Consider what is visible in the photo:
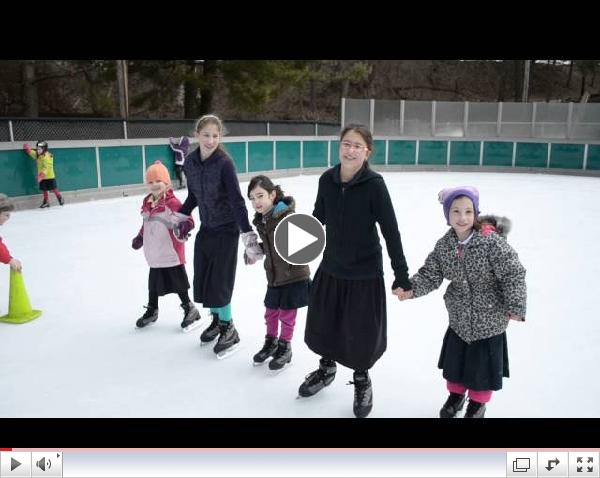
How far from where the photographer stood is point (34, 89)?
16172 millimetres

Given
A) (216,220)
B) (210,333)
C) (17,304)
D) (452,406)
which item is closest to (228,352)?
(210,333)

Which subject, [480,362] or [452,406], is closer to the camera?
[480,362]

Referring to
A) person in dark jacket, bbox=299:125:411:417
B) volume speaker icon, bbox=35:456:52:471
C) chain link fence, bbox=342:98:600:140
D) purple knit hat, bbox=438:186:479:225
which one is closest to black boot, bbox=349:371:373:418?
person in dark jacket, bbox=299:125:411:417

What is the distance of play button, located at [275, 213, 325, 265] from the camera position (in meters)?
2.23

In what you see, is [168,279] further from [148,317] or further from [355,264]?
[355,264]


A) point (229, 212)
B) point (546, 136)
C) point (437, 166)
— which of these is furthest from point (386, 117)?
point (229, 212)

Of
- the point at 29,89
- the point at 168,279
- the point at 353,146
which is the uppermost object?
the point at 29,89

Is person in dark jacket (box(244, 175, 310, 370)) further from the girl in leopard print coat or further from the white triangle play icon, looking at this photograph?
the girl in leopard print coat

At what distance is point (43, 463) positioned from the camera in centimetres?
154

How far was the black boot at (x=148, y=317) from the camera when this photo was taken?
3.59 meters

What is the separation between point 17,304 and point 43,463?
98.9 inches

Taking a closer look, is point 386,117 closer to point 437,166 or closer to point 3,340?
point 437,166
